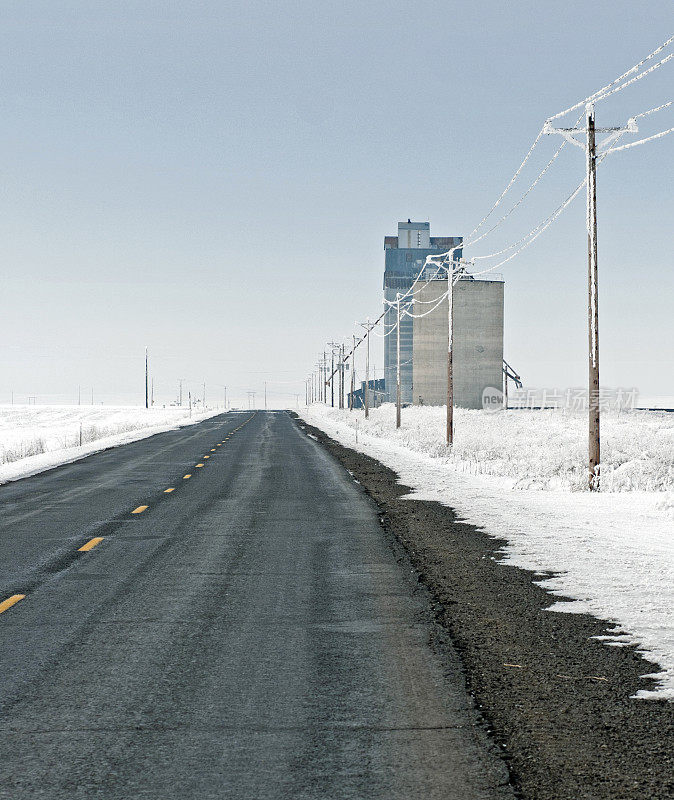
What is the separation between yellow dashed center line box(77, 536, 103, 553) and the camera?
11659 mm

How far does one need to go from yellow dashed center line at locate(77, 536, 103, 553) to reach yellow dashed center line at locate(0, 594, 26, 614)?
8.91 ft

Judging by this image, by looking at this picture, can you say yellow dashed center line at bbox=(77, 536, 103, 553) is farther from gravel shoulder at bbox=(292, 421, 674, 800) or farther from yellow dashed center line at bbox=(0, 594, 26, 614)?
gravel shoulder at bbox=(292, 421, 674, 800)

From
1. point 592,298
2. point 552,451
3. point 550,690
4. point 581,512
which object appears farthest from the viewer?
point 552,451

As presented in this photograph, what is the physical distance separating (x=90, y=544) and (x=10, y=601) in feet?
11.6

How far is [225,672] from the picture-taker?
6207mm

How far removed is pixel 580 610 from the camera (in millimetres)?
8141

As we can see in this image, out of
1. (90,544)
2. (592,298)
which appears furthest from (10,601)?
(592,298)

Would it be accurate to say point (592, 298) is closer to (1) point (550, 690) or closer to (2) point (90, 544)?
(2) point (90, 544)

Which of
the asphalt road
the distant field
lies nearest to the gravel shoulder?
the asphalt road

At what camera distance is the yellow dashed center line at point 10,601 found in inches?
328

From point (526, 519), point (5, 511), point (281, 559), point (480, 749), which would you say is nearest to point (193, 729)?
point (480, 749)

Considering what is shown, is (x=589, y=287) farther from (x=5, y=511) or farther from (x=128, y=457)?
(x=128, y=457)

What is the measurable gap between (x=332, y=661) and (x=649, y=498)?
40.6ft

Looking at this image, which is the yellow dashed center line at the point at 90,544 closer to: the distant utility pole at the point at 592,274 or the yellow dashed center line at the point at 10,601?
the yellow dashed center line at the point at 10,601
